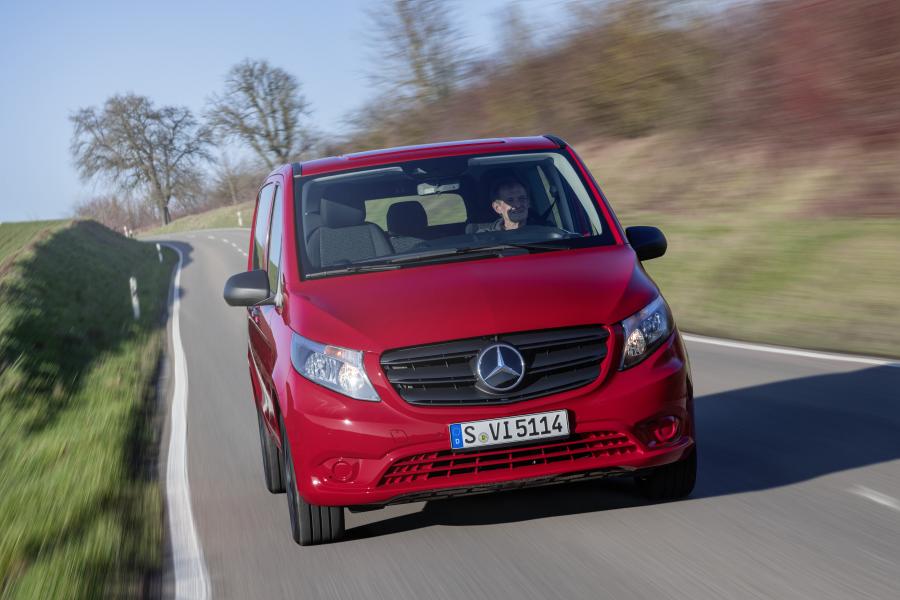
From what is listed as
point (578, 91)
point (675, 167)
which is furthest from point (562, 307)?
Answer: point (578, 91)

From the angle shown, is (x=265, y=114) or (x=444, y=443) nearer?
(x=444, y=443)

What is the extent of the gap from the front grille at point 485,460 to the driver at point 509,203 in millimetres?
1512

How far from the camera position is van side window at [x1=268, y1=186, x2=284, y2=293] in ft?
19.1

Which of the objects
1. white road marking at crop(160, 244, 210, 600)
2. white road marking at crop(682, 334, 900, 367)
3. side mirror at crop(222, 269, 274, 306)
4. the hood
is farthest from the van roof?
white road marking at crop(682, 334, 900, 367)

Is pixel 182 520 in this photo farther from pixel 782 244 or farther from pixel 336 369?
pixel 782 244

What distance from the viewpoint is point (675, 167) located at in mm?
21922

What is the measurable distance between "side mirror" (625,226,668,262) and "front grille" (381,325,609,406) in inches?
46.0

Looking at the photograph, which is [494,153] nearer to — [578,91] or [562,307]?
[562,307]

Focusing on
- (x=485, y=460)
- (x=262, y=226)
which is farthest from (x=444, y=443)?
(x=262, y=226)

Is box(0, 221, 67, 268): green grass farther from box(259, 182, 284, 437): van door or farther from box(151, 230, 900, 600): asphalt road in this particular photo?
box(151, 230, 900, 600): asphalt road

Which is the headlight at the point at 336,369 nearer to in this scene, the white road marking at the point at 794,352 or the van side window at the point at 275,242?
the van side window at the point at 275,242

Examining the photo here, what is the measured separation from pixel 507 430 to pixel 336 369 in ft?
2.41

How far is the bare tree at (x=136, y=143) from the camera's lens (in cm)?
7738

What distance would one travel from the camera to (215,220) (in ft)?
239
